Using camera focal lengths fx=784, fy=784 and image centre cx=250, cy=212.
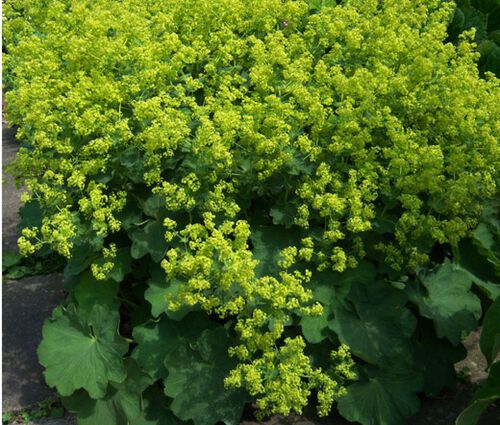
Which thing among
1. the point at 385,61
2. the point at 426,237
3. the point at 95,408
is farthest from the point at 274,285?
the point at 385,61

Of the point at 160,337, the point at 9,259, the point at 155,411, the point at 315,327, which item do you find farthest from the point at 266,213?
the point at 9,259

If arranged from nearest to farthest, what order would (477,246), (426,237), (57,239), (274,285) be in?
1. (274,285)
2. (57,239)
3. (426,237)
4. (477,246)

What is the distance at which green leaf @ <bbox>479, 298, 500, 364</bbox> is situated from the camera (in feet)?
10.4

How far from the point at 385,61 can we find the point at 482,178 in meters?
0.73

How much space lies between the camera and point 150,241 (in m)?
3.32

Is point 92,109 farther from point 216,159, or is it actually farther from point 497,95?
point 497,95

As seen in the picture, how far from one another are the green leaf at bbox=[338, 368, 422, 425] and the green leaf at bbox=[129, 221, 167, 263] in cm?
99

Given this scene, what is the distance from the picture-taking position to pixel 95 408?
11.0 ft

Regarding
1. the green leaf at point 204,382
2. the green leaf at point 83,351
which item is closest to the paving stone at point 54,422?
the green leaf at point 83,351

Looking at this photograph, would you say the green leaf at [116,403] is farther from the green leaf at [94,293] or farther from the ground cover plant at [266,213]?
the green leaf at [94,293]

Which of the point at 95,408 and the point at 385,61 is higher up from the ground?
the point at 385,61

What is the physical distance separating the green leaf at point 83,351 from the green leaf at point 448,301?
51.8 inches

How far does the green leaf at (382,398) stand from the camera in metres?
3.28

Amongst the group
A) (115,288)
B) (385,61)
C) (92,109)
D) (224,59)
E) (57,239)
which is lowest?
(115,288)
